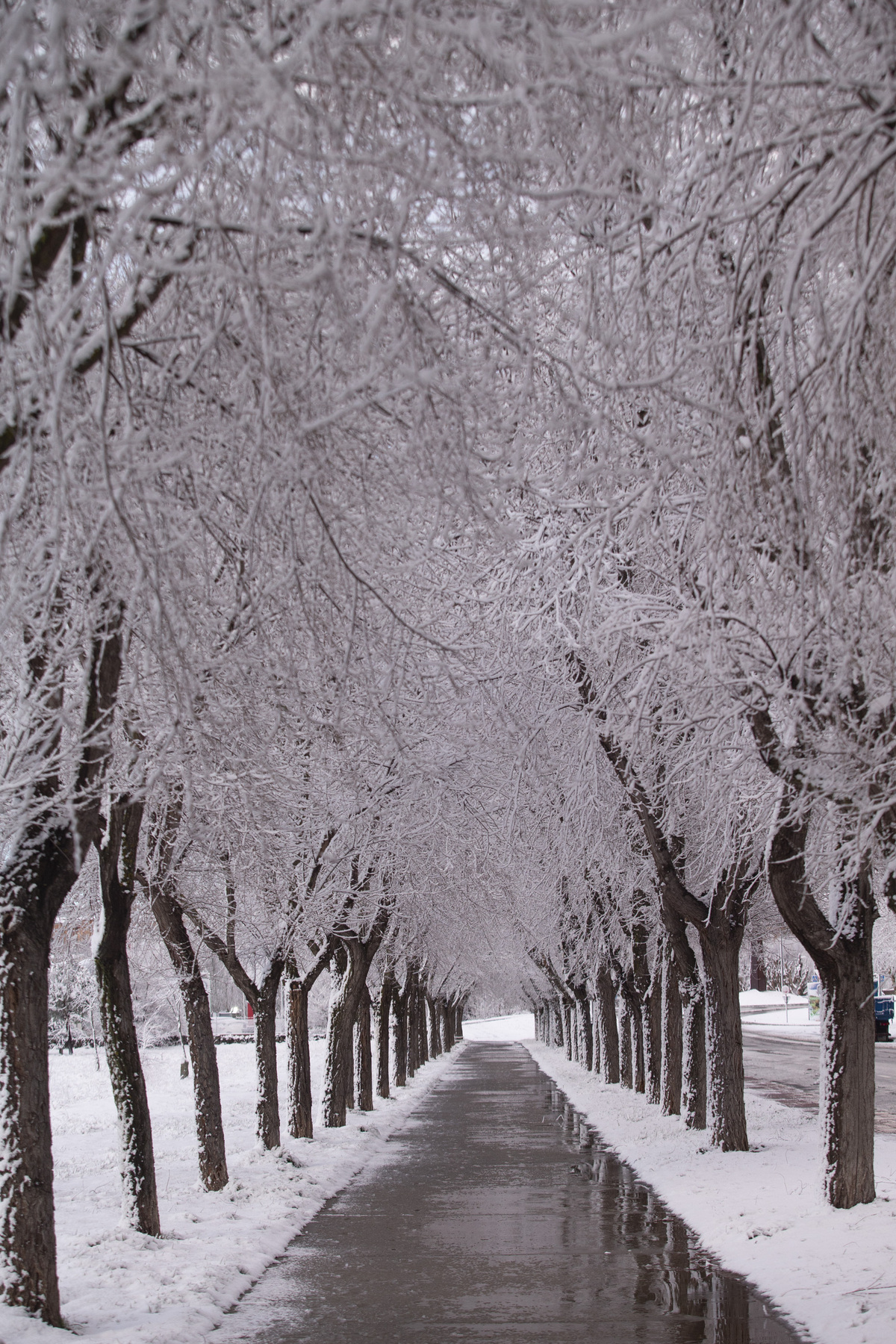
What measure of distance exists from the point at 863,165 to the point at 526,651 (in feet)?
27.5

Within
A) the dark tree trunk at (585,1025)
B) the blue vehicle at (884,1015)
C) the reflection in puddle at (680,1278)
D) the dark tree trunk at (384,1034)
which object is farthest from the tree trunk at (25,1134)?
the blue vehicle at (884,1015)

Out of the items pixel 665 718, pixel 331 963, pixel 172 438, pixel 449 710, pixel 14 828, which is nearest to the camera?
pixel 172 438

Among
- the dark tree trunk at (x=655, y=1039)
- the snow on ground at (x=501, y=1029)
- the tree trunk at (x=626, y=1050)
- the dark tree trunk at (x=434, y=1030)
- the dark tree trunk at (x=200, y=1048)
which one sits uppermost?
the dark tree trunk at (x=200, y=1048)

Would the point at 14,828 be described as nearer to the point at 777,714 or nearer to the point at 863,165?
the point at 777,714

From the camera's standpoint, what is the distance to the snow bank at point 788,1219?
29.3 feet

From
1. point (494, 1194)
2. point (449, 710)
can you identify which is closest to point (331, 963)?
point (494, 1194)

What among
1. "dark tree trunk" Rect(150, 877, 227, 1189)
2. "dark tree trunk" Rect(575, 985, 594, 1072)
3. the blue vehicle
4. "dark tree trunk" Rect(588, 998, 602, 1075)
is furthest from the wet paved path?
the blue vehicle

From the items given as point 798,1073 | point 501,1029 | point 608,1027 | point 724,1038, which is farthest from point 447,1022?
point 724,1038

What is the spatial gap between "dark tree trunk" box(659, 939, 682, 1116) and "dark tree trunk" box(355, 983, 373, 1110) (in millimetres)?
7246

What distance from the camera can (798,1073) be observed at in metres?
36.5

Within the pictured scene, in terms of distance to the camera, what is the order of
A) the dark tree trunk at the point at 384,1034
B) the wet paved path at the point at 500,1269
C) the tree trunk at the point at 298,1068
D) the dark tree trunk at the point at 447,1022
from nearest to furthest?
1. the wet paved path at the point at 500,1269
2. the tree trunk at the point at 298,1068
3. the dark tree trunk at the point at 384,1034
4. the dark tree trunk at the point at 447,1022

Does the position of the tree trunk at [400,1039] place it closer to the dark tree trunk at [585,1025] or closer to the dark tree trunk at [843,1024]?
the dark tree trunk at [585,1025]

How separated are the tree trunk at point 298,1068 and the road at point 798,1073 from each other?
8995 mm

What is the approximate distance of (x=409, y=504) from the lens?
732cm
